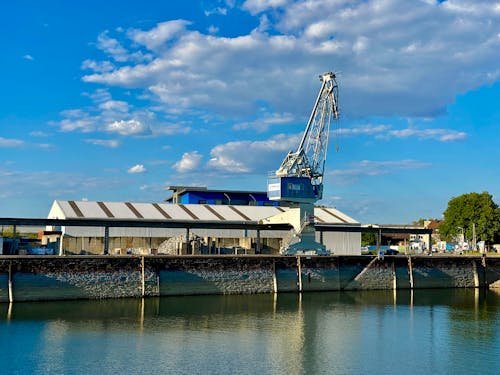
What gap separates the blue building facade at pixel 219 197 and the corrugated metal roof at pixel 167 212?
38.1ft

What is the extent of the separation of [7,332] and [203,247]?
94.5ft

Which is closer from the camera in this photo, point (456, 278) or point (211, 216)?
point (456, 278)

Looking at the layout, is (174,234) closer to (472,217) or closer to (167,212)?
(167,212)

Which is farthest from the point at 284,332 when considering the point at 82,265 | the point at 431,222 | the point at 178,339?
the point at 431,222

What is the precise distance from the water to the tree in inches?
1956

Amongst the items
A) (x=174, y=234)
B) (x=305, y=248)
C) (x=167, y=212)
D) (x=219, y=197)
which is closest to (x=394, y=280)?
(x=305, y=248)

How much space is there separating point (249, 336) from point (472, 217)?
2971 inches

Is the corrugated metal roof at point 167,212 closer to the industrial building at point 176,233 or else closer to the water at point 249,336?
the industrial building at point 176,233

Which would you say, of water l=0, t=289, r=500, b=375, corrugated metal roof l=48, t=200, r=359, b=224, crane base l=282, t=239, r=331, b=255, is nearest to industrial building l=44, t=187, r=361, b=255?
corrugated metal roof l=48, t=200, r=359, b=224

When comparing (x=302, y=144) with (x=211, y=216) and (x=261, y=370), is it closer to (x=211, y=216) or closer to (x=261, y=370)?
(x=211, y=216)

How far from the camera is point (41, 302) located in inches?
1825

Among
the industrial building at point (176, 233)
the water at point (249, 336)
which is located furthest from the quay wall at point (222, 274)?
the industrial building at point (176, 233)

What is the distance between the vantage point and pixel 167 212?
72.9 meters

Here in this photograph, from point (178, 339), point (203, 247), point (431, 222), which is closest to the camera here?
point (178, 339)
